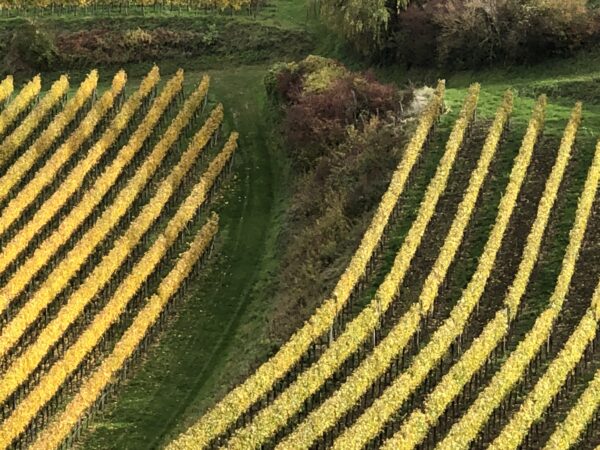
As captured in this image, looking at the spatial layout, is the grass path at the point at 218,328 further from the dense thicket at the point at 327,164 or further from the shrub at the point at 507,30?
the shrub at the point at 507,30

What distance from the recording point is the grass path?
142 feet

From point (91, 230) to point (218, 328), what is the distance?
383 inches

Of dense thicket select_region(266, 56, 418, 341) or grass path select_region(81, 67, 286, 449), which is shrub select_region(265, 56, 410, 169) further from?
grass path select_region(81, 67, 286, 449)

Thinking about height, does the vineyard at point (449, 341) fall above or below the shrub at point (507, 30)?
below

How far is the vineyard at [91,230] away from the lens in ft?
145

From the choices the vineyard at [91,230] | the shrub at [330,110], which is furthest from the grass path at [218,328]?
the shrub at [330,110]

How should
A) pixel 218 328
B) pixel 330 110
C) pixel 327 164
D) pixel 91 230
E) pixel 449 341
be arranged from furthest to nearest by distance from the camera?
pixel 330 110 → pixel 327 164 → pixel 91 230 → pixel 218 328 → pixel 449 341

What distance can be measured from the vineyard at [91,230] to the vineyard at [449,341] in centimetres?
814

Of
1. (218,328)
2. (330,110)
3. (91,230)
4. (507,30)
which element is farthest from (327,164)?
(507,30)

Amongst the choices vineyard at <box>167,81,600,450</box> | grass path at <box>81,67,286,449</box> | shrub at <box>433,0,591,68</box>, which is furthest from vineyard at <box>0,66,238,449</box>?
shrub at <box>433,0,591,68</box>

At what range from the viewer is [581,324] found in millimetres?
41031

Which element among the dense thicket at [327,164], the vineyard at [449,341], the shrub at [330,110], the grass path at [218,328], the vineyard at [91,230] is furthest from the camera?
the shrub at [330,110]

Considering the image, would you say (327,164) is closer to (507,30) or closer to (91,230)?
(91,230)

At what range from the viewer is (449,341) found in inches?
1624
